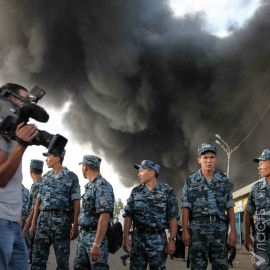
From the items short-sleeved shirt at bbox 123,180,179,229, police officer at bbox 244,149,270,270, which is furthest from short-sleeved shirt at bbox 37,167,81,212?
police officer at bbox 244,149,270,270

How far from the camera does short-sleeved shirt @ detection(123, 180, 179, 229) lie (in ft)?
13.6

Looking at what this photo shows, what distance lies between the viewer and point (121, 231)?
407cm

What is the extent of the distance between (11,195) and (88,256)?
173 centimetres

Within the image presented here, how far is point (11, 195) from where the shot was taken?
2.21 metres

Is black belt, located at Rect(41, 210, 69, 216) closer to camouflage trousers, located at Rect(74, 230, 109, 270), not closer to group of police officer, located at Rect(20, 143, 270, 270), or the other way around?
group of police officer, located at Rect(20, 143, 270, 270)

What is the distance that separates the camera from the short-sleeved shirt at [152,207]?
163 inches

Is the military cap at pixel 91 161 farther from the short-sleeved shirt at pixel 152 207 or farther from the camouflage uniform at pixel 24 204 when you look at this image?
the camouflage uniform at pixel 24 204

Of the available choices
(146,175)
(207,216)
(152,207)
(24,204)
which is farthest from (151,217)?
(24,204)

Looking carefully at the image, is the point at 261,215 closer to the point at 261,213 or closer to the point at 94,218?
the point at 261,213

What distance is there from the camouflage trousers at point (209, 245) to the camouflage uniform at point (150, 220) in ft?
1.00

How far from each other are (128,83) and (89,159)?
22.5 meters

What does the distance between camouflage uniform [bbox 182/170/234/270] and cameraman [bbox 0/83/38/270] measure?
2.11 metres

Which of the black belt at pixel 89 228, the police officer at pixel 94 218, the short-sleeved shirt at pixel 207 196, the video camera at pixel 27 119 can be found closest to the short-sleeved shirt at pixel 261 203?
the short-sleeved shirt at pixel 207 196

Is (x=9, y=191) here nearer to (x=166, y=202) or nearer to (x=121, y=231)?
(x=121, y=231)
